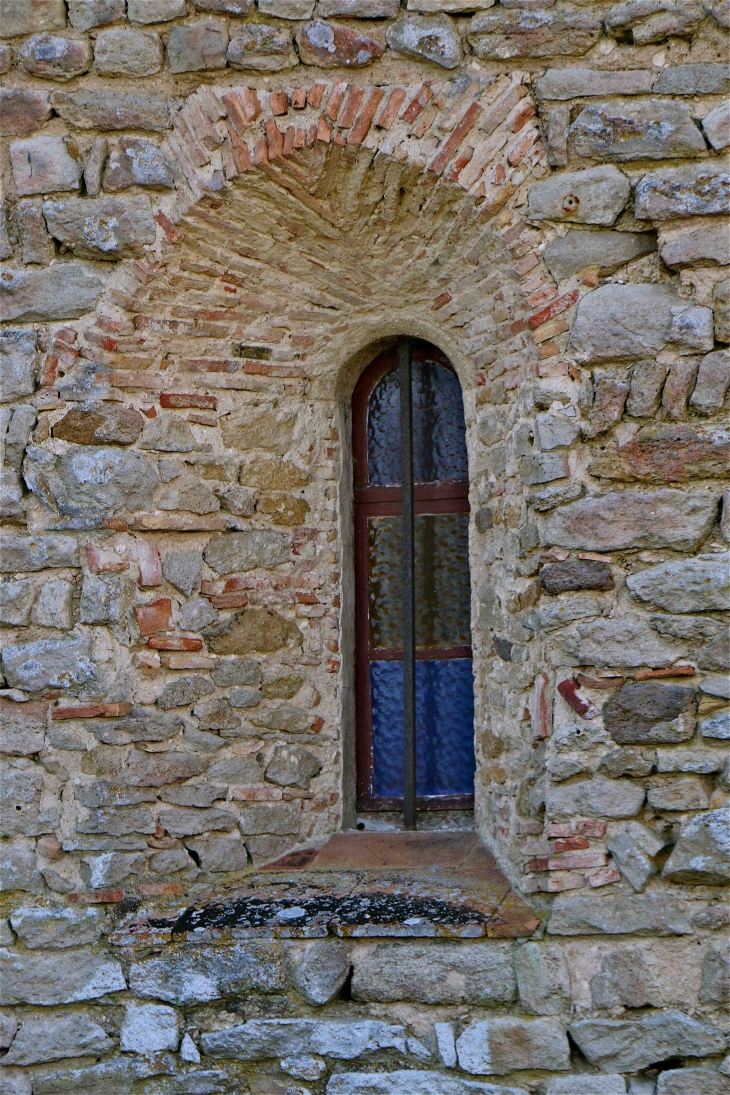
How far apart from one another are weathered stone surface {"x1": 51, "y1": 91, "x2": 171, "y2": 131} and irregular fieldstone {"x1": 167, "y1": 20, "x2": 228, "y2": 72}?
12 centimetres

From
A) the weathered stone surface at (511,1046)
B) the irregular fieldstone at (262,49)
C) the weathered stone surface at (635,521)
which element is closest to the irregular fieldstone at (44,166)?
the irregular fieldstone at (262,49)

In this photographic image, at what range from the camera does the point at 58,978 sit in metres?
3.07

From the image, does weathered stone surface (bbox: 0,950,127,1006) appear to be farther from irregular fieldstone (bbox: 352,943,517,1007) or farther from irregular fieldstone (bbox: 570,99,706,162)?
irregular fieldstone (bbox: 570,99,706,162)

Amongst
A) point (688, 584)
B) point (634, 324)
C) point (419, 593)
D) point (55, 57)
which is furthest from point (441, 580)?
point (55, 57)

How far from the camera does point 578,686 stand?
115 inches

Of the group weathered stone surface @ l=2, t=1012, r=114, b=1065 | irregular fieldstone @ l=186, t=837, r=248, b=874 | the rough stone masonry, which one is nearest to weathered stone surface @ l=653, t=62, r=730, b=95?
the rough stone masonry

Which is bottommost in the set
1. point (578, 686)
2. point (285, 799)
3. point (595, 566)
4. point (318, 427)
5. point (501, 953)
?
point (501, 953)

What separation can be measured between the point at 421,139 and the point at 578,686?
1.66 meters

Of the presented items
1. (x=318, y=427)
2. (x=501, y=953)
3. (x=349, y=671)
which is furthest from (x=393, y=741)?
(x=318, y=427)

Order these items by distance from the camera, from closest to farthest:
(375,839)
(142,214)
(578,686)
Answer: (578,686) → (142,214) → (375,839)

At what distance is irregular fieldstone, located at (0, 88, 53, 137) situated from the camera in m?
3.19

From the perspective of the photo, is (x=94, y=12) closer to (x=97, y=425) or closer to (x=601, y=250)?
(x=97, y=425)

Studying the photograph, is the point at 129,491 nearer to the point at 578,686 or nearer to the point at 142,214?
the point at 142,214

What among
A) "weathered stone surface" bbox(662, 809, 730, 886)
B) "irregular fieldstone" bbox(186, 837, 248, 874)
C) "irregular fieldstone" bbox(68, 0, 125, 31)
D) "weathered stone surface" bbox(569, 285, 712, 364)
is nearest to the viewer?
"weathered stone surface" bbox(662, 809, 730, 886)
